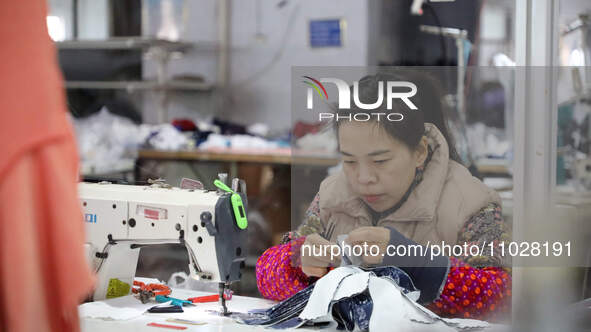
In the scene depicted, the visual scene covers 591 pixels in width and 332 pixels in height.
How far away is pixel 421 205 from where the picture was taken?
154cm

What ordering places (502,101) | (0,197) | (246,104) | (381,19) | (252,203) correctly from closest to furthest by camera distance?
(0,197) → (502,101) → (252,203) → (381,19) → (246,104)

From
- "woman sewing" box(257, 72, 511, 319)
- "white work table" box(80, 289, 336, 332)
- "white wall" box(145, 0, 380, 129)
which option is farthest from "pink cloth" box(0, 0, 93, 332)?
"white wall" box(145, 0, 380, 129)

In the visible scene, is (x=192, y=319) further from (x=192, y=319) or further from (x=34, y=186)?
(x=34, y=186)

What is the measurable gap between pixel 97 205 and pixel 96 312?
26 centimetres

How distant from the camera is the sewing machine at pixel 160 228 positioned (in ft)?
5.38

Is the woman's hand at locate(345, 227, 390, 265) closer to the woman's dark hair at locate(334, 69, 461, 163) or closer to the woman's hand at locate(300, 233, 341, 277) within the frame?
the woman's hand at locate(300, 233, 341, 277)

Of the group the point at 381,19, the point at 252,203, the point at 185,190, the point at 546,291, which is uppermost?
the point at 381,19

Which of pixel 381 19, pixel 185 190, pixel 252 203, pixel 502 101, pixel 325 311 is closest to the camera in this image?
pixel 325 311

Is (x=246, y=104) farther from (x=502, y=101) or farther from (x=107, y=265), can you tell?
(x=107, y=265)

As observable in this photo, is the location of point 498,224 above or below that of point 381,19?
below

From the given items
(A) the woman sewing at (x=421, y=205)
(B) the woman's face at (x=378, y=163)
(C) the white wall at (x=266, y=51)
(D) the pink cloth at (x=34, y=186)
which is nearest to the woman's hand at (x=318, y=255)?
(A) the woman sewing at (x=421, y=205)

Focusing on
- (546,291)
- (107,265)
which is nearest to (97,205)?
(107,265)

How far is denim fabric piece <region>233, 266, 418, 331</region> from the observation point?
4.86 feet

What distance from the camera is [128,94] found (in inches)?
229
